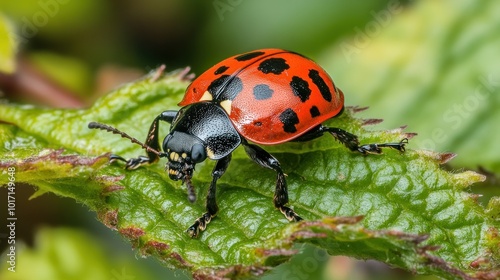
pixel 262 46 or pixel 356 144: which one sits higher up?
pixel 356 144

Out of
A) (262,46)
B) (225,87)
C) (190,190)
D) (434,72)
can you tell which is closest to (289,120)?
(225,87)

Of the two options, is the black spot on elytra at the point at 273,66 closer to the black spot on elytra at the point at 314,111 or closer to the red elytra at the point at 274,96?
the red elytra at the point at 274,96

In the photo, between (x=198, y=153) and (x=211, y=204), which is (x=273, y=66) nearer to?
(x=198, y=153)

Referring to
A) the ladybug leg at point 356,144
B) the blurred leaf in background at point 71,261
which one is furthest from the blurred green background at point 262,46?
the ladybug leg at point 356,144

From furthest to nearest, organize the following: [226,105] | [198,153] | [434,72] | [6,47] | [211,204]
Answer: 1. [434,72]
2. [6,47]
3. [226,105]
4. [198,153]
5. [211,204]

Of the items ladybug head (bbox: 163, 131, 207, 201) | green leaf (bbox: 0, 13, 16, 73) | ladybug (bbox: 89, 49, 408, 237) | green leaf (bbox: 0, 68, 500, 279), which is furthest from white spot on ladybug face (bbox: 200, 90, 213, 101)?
green leaf (bbox: 0, 13, 16, 73)

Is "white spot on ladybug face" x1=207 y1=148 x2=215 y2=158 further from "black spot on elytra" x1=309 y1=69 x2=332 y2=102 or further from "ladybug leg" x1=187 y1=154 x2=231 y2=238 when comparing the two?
"black spot on elytra" x1=309 y1=69 x2=332 y2=102

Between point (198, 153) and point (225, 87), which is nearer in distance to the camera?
point (198, 153)
